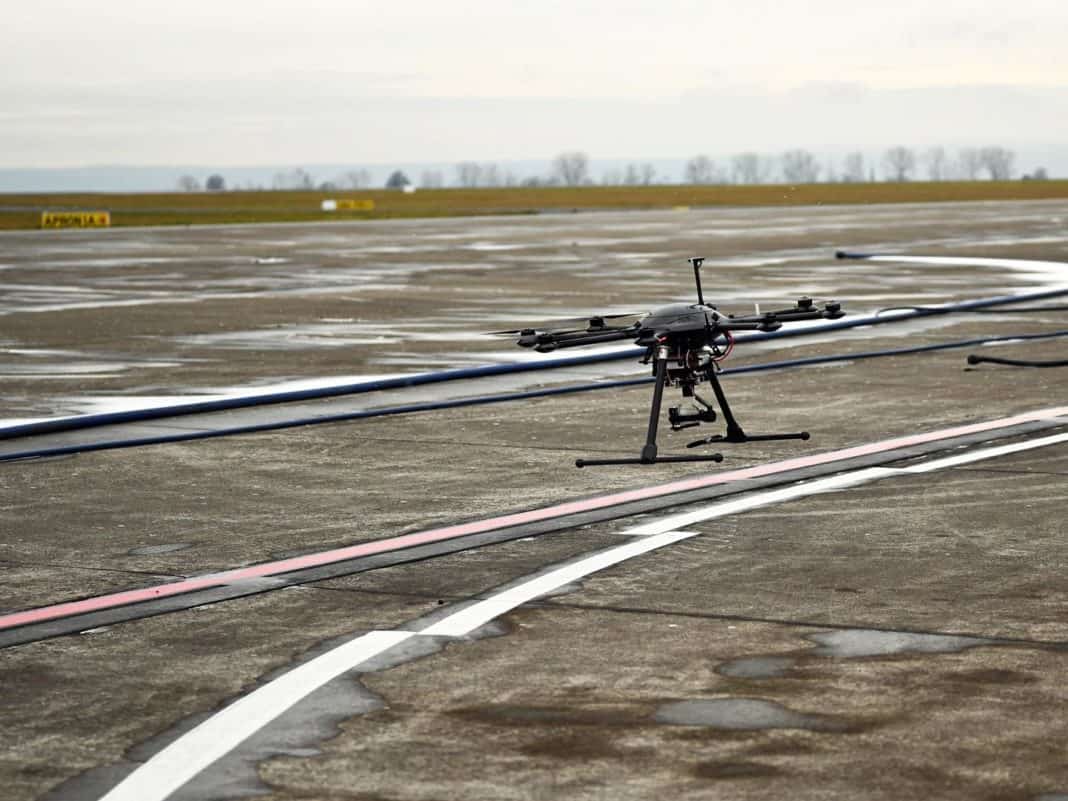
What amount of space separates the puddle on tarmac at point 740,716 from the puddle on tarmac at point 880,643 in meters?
0.83

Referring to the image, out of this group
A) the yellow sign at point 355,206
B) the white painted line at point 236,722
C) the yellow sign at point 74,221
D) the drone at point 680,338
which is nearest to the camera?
the white painted line at point 236,722

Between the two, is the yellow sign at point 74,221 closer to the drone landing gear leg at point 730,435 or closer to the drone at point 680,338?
the drone landing gear leg at point 730,435

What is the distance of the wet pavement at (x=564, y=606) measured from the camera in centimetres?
623

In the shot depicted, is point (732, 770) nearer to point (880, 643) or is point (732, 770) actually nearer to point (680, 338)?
point (880, 643)

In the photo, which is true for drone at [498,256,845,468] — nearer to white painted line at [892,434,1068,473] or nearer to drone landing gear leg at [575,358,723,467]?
drone landing gear leg at [575,358,723,467]

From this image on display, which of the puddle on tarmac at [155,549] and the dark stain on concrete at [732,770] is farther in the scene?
the puddle on tarmac at [155,549]

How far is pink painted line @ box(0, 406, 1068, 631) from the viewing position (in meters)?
8.76

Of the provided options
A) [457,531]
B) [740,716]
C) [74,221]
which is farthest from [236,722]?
[74,221]

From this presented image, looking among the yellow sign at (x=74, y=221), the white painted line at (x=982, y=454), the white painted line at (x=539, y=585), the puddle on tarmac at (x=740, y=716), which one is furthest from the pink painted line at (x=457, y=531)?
the yellow sign at (x=74, y=221)

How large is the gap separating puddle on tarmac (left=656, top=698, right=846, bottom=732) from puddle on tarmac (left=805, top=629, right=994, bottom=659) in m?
Result: 0.83

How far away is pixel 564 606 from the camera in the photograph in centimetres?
855

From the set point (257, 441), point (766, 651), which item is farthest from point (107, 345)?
point (766, 651)

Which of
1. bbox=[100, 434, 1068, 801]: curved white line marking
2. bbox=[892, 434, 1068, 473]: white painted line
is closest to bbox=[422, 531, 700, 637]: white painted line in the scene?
bbox=[100, 434, 1068, 801]: curved white line marking

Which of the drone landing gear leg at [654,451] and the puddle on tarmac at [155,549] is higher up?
the drone landing gear leg at [654,451]
